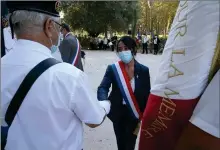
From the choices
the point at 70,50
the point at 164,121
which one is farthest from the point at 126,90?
the point at 70,50

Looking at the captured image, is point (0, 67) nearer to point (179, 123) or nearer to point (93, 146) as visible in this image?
point (179, 123)

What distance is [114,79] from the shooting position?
11.7ft

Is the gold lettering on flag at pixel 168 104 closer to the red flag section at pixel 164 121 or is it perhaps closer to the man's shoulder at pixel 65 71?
the red flag section at pixel 164 121

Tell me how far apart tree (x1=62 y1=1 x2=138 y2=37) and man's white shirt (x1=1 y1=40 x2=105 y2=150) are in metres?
20.9

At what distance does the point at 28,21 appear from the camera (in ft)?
6.25

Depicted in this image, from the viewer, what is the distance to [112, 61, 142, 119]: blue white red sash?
3.47 meters

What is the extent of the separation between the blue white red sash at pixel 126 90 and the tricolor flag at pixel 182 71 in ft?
4.56

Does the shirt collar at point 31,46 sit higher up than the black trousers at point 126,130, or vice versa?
the shirt collar at point 31,46

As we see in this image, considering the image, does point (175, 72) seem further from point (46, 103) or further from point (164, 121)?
point (46, 103)

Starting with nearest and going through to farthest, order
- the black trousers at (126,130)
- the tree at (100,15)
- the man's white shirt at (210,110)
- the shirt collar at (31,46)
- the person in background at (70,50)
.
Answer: the man's white shirt at (210,110) → the shirt collar at (31,46) → the black trousers at (126,130) → the person in background at (70,50) → the tree at (100,15)

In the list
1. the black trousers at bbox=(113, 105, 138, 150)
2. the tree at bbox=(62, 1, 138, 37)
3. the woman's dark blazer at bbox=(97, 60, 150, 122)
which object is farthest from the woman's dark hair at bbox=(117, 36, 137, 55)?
the tree at bbox=(62, 1, 138, 37)

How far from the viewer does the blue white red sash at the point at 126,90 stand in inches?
137

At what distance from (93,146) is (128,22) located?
1025 inches

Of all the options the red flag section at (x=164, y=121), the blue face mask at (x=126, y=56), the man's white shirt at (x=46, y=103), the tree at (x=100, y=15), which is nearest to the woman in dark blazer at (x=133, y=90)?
the blue face mask at (x=126, y=56)
